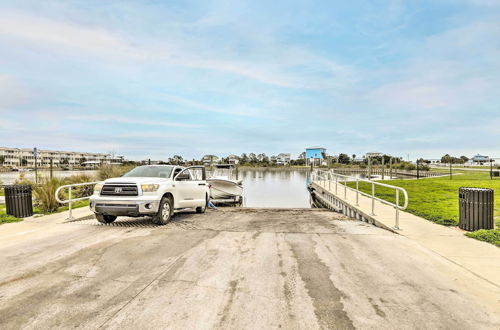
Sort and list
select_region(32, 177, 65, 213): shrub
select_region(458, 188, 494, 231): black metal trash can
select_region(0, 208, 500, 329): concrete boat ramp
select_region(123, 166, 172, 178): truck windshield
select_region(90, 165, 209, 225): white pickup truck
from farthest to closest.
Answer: select_region(32, 177, 65, 213): shrub → select_region(123, 166, 172, 178): truck windshield → select_region(90, 165, 209, 225): white pickup truck → select_region(458, 188, 494, 231): black metal trash can → select_region(0, 208, 500, 329): concrete boat ramp

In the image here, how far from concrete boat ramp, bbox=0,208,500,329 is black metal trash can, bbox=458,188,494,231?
6.75 feet

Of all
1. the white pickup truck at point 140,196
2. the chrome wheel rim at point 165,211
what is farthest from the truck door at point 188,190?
the chrome wheel rim at point 165,211

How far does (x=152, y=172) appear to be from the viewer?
997 centimetres

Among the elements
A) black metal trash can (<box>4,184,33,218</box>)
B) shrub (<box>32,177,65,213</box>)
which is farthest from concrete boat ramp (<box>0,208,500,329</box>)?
shrub (<box>32,177,65,213</box>)

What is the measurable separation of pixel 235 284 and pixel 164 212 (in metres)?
5.22

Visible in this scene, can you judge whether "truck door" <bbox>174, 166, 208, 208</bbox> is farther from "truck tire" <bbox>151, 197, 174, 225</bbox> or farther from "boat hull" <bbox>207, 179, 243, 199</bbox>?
"boat hull" <bbox>207, 179, 243, 199</bbox>

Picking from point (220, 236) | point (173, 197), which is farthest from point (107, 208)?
point (220, 236)

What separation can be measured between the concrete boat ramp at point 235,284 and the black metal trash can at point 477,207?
206 cm

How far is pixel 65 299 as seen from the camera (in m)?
3.86

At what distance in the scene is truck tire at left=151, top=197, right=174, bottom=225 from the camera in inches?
342

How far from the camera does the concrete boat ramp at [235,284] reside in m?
3.37

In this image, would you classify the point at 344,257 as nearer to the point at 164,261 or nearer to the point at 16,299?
the point at 164,261

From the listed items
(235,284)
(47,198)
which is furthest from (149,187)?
(47,198)

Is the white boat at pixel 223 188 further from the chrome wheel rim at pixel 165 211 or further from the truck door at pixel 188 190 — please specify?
the chrome wheel rim at pixel 165 211
